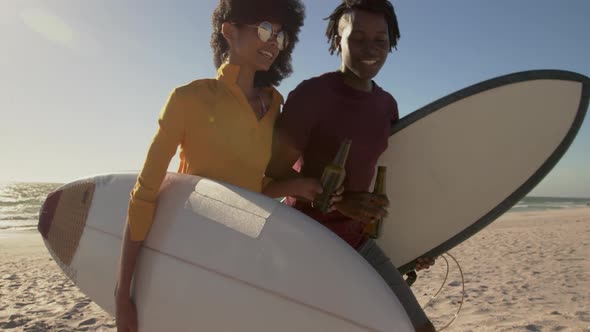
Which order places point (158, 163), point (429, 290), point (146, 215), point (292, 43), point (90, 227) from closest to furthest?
point (158, 163) < point (146, 215) < point (292, 43) < point (90, 227) < point (429, 290)

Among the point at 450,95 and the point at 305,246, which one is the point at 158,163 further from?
the point at 450,95

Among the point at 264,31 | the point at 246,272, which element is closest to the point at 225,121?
the point at 264,31

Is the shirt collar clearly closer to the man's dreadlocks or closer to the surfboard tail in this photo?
the man's dreadlocks

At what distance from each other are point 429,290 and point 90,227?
15.6 ft

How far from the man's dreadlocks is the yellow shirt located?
→ 62cm

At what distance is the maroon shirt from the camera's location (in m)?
1.82

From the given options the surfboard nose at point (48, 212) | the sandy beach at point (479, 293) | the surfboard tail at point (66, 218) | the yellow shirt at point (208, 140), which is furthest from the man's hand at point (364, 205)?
the sandy beach at point (479, 293)

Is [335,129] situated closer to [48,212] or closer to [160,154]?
[160,154]

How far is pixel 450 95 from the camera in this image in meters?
A: 2.44

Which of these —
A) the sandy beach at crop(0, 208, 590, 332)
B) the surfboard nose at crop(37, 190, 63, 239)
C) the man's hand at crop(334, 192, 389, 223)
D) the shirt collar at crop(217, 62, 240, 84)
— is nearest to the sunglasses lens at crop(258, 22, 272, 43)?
the shirt collar at crop(217, 62, 240, 84)

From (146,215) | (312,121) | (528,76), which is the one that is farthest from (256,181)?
(528,76)

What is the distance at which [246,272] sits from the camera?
5.36 feet

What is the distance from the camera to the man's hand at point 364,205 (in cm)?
181

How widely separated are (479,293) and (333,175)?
179 inches
